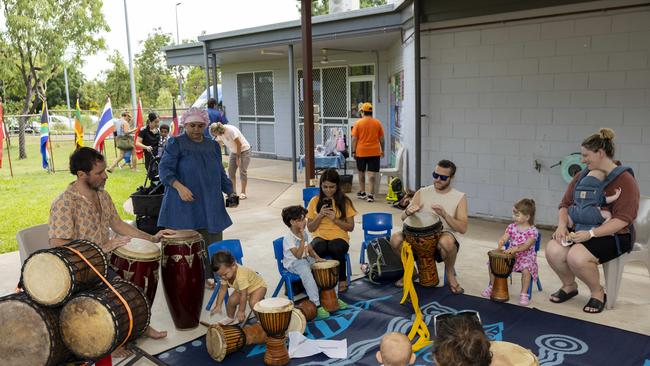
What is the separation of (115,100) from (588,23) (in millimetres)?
30654

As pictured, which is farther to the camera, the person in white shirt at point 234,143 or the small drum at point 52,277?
the person in white shirt at point 234,143

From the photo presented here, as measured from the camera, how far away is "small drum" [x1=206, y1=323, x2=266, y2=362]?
369cm

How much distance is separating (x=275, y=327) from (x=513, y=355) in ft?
5.36

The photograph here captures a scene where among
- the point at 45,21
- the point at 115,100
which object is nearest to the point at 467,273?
the point at 45,21

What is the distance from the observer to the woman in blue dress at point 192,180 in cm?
465

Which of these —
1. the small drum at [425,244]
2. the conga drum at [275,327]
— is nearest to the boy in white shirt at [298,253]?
the conga drum at [275,327]

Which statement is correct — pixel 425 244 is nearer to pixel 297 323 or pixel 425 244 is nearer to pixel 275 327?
pixel 297 323

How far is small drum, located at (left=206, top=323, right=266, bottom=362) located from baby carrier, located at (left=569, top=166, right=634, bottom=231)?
2779 mm

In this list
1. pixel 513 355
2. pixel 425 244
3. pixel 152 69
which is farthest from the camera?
pixel 152 69

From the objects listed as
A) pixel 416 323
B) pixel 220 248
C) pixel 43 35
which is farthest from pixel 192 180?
pixel 43 35

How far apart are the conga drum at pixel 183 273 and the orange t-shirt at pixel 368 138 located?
5.43m

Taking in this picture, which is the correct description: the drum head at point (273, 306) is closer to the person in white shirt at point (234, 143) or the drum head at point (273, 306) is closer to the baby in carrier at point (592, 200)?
the baby in carrier at point (592, 200)

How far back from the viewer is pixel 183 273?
4.09 m

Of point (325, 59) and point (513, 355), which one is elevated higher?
point (325, 59)
